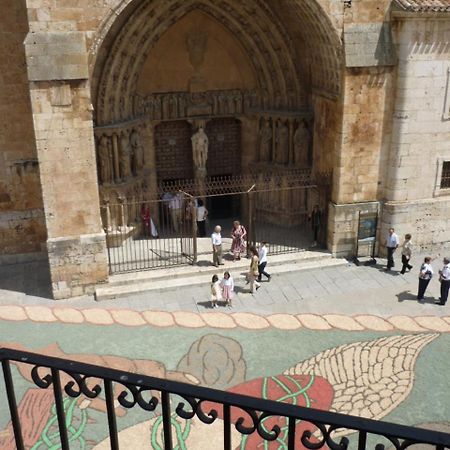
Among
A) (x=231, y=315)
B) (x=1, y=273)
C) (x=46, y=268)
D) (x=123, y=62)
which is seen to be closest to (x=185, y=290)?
(x=231, y=315)

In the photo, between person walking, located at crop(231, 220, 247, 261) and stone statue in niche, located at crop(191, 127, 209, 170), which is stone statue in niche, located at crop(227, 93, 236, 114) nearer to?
stone statue in niche, located at crop(191, 127, 209, 170)

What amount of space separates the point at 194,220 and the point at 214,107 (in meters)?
4.03

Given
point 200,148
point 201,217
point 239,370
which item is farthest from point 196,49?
point 239,370

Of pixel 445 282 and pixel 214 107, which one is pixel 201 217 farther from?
pixel 445 282

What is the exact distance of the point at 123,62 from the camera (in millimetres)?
13594

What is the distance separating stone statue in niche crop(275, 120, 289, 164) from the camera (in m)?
15.4

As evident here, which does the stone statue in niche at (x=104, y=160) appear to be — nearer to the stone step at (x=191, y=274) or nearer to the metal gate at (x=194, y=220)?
the metal gate at (x=194, y=220)

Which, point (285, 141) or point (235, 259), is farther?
point (285, 141)

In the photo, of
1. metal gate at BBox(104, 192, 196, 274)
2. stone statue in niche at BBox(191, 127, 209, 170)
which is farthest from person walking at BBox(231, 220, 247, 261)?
stone statue in niche at BBox(191, 127, 209, 170)

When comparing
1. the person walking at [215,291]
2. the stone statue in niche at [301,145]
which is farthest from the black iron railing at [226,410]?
the stone statue in niche at [301,145]

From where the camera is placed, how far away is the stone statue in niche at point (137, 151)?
1452cm

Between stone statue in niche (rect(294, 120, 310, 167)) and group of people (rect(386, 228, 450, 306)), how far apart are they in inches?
136

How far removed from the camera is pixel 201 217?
48.3 ft

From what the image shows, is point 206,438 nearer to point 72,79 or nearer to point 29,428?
point 29,428
